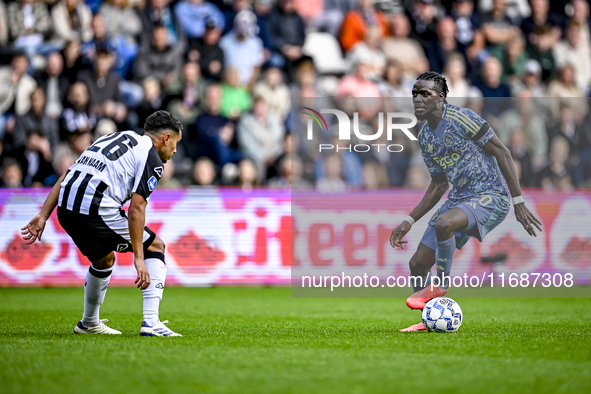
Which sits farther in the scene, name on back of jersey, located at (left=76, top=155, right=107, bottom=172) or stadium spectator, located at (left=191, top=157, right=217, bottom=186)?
stadium spectator, located at (left=191, top=157, right=217, bottom=186)

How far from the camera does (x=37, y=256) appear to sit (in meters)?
11.7

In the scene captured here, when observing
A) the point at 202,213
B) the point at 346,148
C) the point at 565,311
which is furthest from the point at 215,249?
the point at 565,311

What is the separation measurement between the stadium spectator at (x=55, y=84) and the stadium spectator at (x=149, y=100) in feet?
4.46

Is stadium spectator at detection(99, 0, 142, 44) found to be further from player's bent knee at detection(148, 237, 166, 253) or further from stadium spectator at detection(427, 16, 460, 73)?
player's bent knee at detection(148, 237, 166, 253)

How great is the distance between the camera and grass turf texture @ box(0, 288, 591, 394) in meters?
4.07

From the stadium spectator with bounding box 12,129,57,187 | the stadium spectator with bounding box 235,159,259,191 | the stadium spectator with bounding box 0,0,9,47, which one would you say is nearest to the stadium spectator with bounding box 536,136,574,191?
the stadium spectator with bounding box 235,159,259,191

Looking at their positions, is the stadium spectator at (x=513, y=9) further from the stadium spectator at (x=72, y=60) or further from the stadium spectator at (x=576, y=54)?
the stadium spectator at (x=72, y=60)

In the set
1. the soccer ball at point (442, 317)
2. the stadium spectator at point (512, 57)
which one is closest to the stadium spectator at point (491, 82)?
the stadium spectator at point (512, 57)

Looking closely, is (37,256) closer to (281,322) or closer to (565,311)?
(281,322)

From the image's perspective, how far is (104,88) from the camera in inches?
516

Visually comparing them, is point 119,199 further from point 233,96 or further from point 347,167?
point 233,96

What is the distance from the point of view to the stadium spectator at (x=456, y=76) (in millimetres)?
13727

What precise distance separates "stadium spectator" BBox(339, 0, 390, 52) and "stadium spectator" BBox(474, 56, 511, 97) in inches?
85.1

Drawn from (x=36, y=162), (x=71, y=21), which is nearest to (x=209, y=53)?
(x=71, y=21)
